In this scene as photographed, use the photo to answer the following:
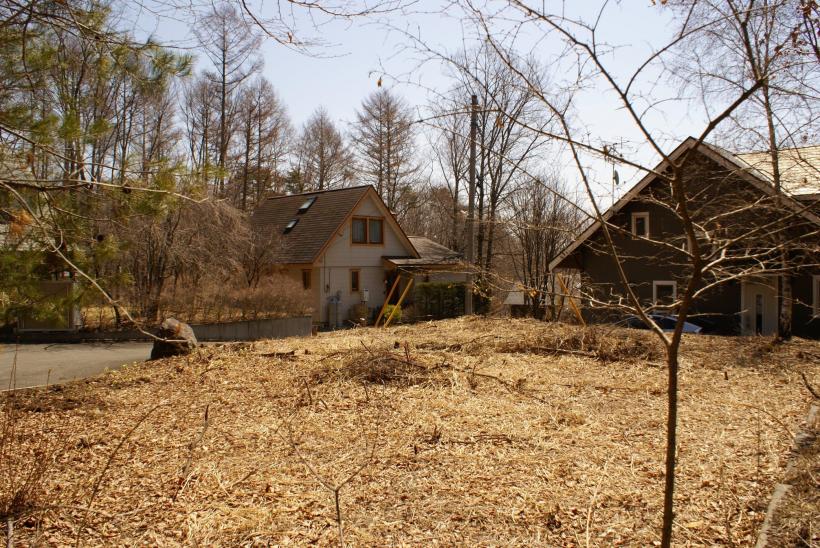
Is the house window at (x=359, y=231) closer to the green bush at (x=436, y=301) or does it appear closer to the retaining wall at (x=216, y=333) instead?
the green bush at (x=436, y=301)

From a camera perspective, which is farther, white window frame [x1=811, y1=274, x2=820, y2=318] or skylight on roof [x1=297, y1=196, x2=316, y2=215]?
skylight on roof [x1=297, y1=196, x2=316, y2=215]

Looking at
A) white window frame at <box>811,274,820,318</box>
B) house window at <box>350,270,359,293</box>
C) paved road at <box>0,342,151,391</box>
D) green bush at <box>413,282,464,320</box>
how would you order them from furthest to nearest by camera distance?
house window at <box>350,270,359,293</box>, green bush at <box>413,282,464,320</box>, white window frame at <box>811,274,820,318</box>, paved road at <box>0,342,151,391</box>

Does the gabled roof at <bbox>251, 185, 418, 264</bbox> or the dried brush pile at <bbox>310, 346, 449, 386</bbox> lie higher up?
the gabled roof at <bbox>251, 185, 418, 264</bbox>

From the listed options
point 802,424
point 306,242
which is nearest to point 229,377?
point 802,424

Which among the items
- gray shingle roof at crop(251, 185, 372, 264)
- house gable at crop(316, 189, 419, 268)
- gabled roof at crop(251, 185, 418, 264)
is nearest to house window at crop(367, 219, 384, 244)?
house gable at crop(316, 189, 419, 268)

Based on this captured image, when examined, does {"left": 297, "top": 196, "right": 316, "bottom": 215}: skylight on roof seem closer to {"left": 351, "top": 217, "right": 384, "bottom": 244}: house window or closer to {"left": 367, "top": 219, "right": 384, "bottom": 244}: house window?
{"left": 351, "top": 217, "right": 384, "bottom": 244}: house window

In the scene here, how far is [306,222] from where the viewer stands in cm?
2708

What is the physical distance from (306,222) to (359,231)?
2249mm

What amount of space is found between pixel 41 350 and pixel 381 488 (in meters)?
12.4

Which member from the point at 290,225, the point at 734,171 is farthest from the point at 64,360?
the point at 290,225

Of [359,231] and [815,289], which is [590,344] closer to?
[815,289]

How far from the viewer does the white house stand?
25312mm

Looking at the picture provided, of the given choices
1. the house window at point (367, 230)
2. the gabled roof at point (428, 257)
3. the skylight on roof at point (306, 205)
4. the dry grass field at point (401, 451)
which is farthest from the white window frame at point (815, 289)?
the skylight on roof at point (306, 205)

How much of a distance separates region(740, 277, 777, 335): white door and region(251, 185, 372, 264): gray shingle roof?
1464 cm
